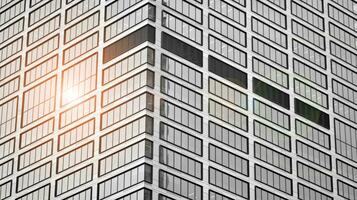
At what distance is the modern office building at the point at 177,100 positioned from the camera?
11462 cm

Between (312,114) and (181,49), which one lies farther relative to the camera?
(312,114)

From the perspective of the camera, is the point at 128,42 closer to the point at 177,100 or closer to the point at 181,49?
the point at 181,49

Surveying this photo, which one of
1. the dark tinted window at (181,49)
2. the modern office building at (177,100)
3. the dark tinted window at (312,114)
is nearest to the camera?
the modern office building at (177,100)

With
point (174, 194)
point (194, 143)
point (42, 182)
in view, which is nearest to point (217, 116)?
point (194, 143)

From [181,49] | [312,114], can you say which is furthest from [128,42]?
[312,114]

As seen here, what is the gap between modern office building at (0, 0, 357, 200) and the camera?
11462cm

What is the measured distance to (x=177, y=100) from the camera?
382ft

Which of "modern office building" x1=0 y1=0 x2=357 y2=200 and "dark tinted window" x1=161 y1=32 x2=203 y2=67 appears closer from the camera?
"modern office building" x1=0 y1=0 x2=357 y2=200

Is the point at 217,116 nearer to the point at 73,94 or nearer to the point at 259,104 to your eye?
the point at 259,104

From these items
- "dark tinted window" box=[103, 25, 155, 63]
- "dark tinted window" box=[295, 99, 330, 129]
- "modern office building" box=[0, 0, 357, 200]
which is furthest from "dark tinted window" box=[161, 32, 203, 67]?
"dark tinted window" box=[295, 99, 330, 129]

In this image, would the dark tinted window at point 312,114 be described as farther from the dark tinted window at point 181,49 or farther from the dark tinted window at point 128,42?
the dark tinted window at point 128,42

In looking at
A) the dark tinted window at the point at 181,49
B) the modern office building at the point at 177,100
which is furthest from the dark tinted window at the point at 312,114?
the dark tinted window at the point at 181,49

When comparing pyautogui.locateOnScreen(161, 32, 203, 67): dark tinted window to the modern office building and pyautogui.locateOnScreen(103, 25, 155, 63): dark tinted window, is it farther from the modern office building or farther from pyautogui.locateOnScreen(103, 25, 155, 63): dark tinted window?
pyautogui.locateOnScreen(103, 25, 155, 63): dark tinted window

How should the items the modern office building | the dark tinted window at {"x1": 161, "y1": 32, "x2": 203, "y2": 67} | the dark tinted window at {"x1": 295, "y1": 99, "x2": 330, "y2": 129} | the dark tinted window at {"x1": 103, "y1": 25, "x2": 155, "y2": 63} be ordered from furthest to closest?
1. the dark tinted window at {"x1": 295, "y1": 99, "x2": 330, "y2": 129}
2. the dark tinted window at {"x1": 161, "y1": 32, "x2": 203, "y2": 67}
3. the dark tinted window at {"x1": 103, "y1": 25, "x2": 155, "y2": 63}
4. the modern office building
